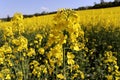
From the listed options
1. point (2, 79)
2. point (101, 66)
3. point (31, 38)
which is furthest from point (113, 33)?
point (2, 79)

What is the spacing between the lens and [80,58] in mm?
8422

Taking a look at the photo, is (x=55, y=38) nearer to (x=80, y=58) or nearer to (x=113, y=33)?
(x=80, y=58)

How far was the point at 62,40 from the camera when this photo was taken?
181 inches

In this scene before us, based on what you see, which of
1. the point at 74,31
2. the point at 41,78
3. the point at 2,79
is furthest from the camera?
the point at 41,78

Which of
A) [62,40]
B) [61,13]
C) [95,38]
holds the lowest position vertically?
[95,38]

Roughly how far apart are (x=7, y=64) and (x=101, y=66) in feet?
5.80

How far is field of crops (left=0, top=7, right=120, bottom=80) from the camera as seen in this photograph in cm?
465

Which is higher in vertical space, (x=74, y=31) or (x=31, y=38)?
(x=74, y=31)

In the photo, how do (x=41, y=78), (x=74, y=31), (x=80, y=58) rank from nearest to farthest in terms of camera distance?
(x=74, y=31) < (x=41, y=78) < (x=80, y=58)

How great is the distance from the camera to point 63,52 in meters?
4.99

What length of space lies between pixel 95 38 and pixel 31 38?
174 centimetres

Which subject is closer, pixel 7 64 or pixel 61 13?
pixel 61 13

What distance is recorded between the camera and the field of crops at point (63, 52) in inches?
183

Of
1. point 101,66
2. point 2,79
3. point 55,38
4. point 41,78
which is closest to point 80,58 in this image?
point 101,66
